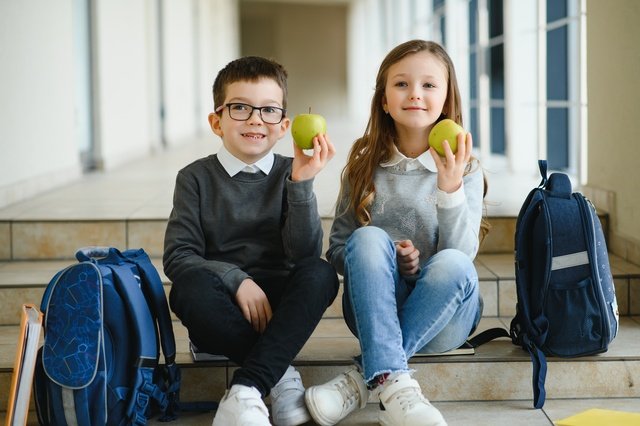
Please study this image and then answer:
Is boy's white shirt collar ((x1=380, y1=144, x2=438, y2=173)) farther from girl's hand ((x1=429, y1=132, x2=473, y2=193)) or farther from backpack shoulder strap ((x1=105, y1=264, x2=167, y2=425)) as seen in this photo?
backpack shoulder strap ((x1=105, y1=264, x2=167, y2=425))

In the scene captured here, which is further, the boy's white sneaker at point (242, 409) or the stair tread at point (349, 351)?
the stair tread at point (349, 351)

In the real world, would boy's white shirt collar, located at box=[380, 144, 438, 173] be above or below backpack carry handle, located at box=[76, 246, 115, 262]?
above

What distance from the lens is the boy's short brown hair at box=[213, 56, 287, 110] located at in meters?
2.10

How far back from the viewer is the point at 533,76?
17.9ft

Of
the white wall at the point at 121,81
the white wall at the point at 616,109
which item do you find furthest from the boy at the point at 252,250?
the white wall at the point at 121,81

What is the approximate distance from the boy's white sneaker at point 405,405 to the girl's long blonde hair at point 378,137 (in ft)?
1.45

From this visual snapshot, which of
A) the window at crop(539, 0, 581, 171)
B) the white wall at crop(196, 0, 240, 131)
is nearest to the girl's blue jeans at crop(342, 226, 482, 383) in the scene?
the window at crop(539, 0, 581, 171)

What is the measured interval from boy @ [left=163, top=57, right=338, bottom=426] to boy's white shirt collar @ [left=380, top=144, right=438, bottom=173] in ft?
0.74

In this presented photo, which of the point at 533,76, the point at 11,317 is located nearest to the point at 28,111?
the point at 11,317

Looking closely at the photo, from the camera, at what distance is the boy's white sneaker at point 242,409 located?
1826mm

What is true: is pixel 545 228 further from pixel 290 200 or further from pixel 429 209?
pixel 290 200

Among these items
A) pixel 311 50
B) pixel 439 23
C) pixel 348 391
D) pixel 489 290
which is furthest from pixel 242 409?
pixel 311 50

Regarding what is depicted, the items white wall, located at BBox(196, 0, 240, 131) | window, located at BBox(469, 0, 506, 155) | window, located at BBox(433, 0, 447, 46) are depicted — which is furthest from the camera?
white wall, located at BBox(196, 0, 240, 131)

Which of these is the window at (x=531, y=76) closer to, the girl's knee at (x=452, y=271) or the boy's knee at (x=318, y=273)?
the girl's knee at (x=452, y=271)
